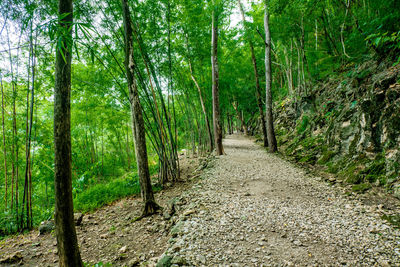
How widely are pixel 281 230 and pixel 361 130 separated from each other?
10.4 feet

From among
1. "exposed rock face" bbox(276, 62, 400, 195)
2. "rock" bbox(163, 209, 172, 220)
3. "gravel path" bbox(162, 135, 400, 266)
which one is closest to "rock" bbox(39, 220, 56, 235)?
"rock" bbox(163, 209, 172, 220)

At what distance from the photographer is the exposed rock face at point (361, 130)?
3.05 metres

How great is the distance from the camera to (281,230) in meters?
2.19

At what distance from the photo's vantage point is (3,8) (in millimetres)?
2783

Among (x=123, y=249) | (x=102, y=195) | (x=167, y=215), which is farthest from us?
(x=102, y=195)

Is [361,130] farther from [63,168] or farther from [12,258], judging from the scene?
[12,258]

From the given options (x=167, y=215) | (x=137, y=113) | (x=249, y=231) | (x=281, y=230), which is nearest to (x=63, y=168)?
(x=137, y=113)

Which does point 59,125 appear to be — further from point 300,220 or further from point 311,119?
point 311,119

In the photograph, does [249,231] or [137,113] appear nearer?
[249,231]

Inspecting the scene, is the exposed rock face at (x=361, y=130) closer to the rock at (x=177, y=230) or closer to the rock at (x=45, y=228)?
the rock at (x=177, y=230)

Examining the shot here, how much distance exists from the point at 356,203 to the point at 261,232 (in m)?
1.80

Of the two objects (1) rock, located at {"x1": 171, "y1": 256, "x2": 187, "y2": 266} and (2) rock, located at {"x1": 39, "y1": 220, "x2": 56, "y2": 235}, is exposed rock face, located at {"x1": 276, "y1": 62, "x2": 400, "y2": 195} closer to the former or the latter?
(1) rock, located at {"x1": 171, "y1": 256, "x2": 187, "y2": 266}

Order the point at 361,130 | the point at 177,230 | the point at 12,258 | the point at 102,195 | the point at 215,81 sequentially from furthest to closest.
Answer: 1. the point at 215,81
2. the point at 102,195
3. the point at 361,130
4. the point at 12,258
5. the point at 177,230

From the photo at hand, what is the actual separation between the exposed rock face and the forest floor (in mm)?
538
